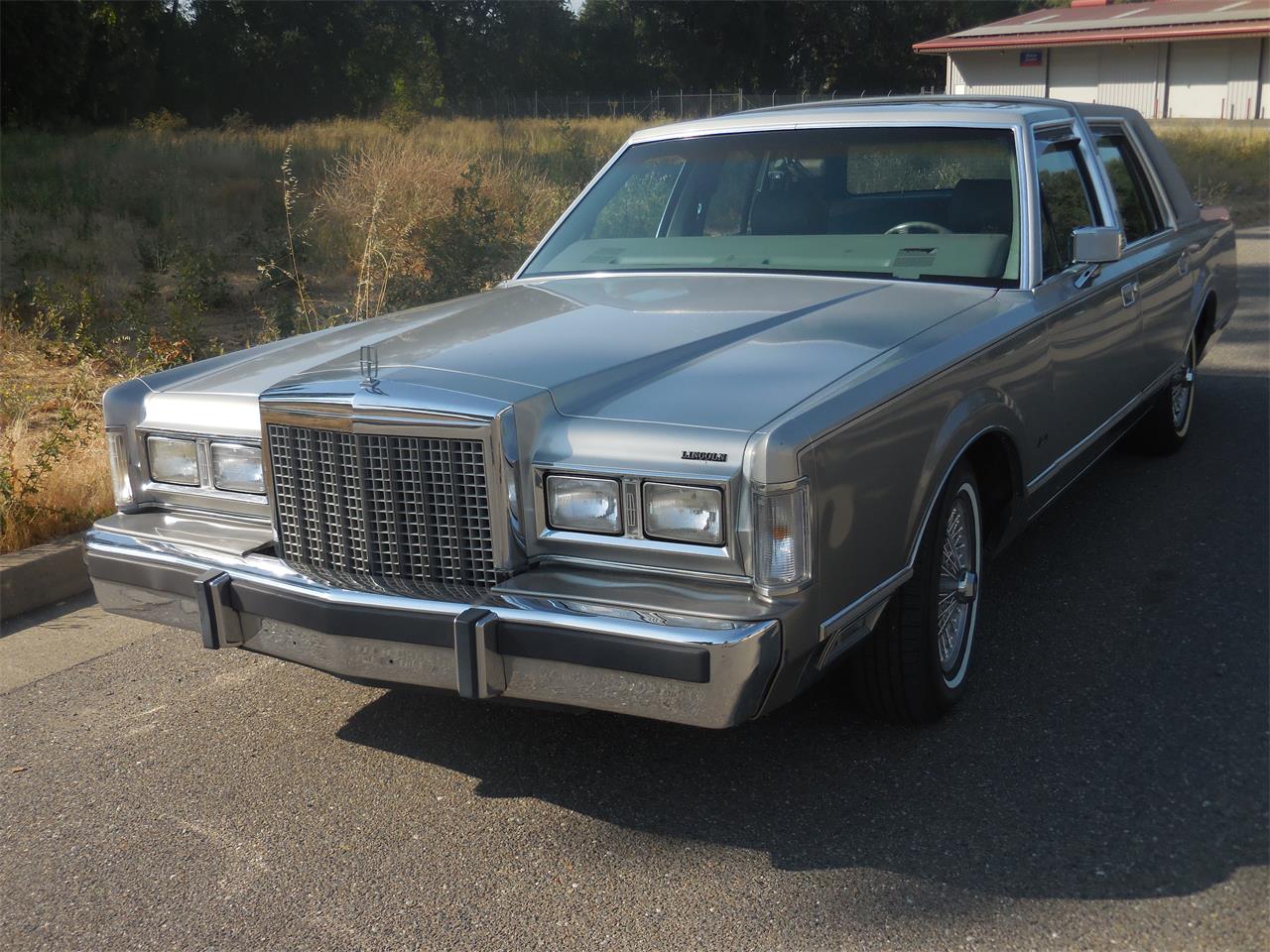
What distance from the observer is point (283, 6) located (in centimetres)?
4722

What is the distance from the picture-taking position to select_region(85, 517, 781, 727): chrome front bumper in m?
2.66

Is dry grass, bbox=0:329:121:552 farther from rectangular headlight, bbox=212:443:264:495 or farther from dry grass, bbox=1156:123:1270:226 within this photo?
dry grass, bbox=1156:123:1270:226

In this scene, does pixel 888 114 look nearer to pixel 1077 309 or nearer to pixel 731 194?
pixel 731 194

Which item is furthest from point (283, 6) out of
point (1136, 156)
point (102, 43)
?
point (1136, 156)

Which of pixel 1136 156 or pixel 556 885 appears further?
pixel 1136 156

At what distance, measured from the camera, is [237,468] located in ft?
11.4

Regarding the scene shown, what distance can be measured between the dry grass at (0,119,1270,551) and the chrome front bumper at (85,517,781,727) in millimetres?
2405

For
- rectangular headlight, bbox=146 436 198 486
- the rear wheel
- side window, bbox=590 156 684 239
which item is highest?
side window, bbox=590 156 684 239

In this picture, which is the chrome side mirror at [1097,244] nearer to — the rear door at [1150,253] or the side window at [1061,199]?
the side window at [1061,199]

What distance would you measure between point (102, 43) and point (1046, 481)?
3669 cm

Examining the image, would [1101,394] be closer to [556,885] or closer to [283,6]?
[556,885]

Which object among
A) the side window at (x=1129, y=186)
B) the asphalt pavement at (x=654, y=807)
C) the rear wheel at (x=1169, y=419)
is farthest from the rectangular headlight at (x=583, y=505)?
the rear wheel at (x=1169, y=419)

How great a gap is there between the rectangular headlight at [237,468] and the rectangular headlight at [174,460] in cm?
9

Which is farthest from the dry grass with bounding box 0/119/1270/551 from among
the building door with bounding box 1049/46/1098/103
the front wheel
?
the building door with bounding box 1049/46/1098/103
